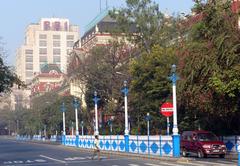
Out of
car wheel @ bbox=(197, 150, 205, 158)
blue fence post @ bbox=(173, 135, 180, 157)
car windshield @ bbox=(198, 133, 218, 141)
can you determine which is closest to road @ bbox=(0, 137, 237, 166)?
blue fence post @ bbox=(173, 135, 180, 157)

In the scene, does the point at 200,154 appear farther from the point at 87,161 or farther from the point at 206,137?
the point at 87,161

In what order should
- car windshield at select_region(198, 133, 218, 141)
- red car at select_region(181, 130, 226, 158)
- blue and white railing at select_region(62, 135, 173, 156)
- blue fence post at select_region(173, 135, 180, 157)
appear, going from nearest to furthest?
1. blue fence post at select_region(173, 135, 180, 157)
2. red car at select_region(181, 130, 226, 158)
3. blue and white railing at select_region(62, 135, 173, 156)
4. car windshield at select_region(198, 133, 218, 141)

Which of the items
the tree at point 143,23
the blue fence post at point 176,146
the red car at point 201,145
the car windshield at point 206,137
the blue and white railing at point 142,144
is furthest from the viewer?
the tree at point 143,23

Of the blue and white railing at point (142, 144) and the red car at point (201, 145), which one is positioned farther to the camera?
the blue and white railing at point (142, 144)

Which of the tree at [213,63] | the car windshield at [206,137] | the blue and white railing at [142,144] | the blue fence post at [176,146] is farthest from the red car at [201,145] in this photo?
the blue fence post at [176,146]

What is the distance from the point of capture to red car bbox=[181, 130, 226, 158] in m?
34.9

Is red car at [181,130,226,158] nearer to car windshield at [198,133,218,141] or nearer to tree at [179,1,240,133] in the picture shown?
car windshield at [198,133,218,141]

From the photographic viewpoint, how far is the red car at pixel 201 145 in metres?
34.9

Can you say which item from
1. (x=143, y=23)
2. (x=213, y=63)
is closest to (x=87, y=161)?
(x=213, y=63)

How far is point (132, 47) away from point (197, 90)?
136 feet

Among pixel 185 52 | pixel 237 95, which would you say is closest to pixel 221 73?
pixel 237 95

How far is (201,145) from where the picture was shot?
35094 mm

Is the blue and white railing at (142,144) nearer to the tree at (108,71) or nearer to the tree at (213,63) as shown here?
the tree at (213,63)

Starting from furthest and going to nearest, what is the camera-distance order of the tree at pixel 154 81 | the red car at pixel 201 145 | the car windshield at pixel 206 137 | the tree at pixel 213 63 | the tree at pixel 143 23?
the tree at pixel 143 23
the tree at pixel 154 81
the car windshield at pixel 206 137
the red car at pixel 201 145
the tree at pixel 213 63
